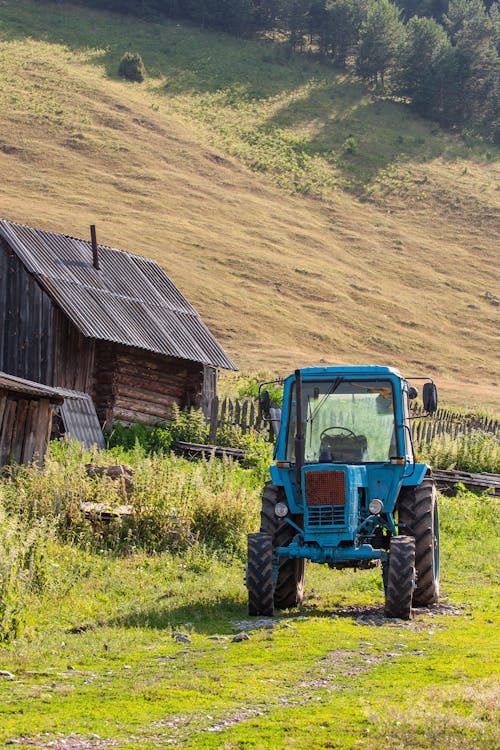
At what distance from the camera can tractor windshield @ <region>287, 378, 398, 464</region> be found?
12.6 m

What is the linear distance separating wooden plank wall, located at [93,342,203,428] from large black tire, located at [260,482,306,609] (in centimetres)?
1329

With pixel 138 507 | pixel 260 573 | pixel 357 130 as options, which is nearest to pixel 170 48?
pixel 357 130

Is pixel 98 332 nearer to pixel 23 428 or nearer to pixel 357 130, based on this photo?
pixel 23 428

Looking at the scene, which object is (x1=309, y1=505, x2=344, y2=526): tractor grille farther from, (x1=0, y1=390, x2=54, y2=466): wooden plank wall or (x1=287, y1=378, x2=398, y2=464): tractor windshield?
(x1=0, y1=390, x2=54, y2=466): wooden plank wall

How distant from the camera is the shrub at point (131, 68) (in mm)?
100938

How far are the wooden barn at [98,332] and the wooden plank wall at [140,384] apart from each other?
0.07ft

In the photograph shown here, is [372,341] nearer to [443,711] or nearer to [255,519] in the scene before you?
[255,519]

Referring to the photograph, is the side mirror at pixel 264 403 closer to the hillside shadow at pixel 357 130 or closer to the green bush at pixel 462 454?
the green bush at pixel 462 454

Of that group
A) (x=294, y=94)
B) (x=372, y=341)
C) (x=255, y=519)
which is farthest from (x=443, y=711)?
(x=294, y=94)

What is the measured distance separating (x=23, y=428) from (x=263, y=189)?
68.8 metres

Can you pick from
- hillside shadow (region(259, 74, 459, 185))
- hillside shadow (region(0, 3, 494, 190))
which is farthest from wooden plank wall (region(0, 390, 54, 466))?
hillside shadow (region(259, 74, 459, 185))

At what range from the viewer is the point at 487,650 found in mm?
9477

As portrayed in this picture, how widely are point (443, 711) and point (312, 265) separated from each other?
2588 inches

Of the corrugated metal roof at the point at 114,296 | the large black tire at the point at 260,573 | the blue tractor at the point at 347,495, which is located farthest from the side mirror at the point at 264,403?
the corrugated metal roof at the point at 114,296
